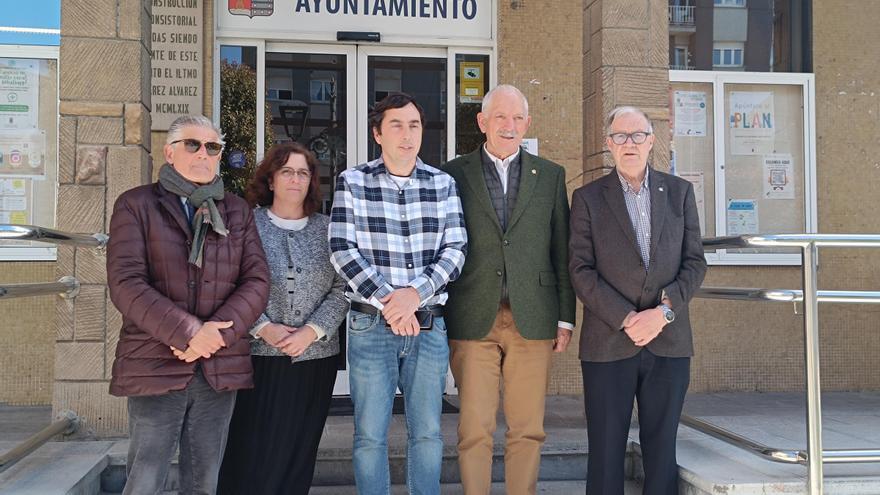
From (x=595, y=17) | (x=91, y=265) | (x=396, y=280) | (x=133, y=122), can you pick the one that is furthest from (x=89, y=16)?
(x=595, y=17)

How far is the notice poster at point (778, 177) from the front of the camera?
600cm

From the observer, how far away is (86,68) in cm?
403

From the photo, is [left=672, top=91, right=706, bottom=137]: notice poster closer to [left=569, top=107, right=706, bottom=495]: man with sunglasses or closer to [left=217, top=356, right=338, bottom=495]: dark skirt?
[left=569, top=107, right=706, bottom=495]: man with sunglasses

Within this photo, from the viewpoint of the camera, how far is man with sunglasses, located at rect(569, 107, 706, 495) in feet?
10.5

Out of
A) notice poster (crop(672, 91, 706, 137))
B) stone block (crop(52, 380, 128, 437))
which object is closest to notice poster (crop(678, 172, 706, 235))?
notice poster (crop(672, 91, 706, 137))

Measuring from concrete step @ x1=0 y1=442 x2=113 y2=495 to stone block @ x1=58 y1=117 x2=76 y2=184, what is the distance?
137 cm

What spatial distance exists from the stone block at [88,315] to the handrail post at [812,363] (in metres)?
3.40

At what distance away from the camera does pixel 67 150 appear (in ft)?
13.2

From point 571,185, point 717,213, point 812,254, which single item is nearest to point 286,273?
point 812,254

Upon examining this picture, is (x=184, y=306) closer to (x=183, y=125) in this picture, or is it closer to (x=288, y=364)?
(x=288, y=364)

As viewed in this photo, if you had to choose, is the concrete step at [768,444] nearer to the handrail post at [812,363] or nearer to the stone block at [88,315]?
the handrail post at [812,363]

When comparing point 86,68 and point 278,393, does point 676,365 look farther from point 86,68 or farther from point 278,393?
point 86,68

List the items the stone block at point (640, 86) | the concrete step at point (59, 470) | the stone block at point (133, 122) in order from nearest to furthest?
the concrete step at point (59, 470), the stone block at point (133, 122), the stone block at point (640, 86)

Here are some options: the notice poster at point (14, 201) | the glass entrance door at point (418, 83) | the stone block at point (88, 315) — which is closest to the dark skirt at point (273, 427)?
the stone block at point (88, 315)
